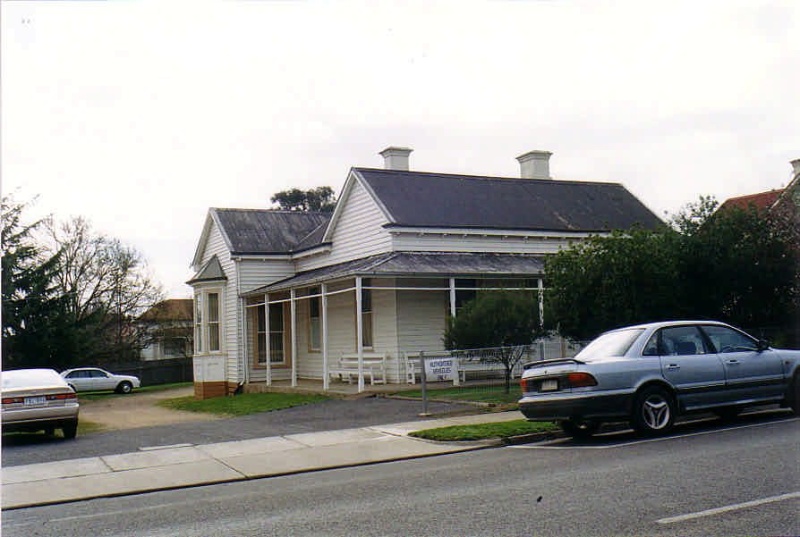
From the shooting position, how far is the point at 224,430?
53.2 ft

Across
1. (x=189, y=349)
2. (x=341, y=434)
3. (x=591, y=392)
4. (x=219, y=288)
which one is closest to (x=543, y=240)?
(x=219, y=288)

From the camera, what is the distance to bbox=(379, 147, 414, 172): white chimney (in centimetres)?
2889

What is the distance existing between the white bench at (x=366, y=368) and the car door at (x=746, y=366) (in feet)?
38.3

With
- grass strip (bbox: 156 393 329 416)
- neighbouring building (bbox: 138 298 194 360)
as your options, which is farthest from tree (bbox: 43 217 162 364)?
grass strip (bbox: 156 393 329 416)

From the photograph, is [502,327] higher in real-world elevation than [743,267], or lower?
lower

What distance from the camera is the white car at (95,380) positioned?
4147cm

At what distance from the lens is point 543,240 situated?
26359 millimetres

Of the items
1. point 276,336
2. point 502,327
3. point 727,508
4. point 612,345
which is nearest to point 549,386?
point 612,345

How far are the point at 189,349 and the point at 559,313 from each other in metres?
52.1

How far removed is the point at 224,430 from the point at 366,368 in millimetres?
8438

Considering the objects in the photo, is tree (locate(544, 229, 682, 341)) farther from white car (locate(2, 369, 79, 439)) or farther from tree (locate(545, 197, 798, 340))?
white car (locate(2, 369, 79, 439))

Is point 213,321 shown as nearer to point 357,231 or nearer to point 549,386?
point 357,231

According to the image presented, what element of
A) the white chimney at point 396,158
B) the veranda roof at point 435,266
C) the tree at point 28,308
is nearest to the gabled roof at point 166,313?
the tree at point 28,308

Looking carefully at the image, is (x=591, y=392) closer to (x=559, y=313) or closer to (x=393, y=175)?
(x=559, y=313)
